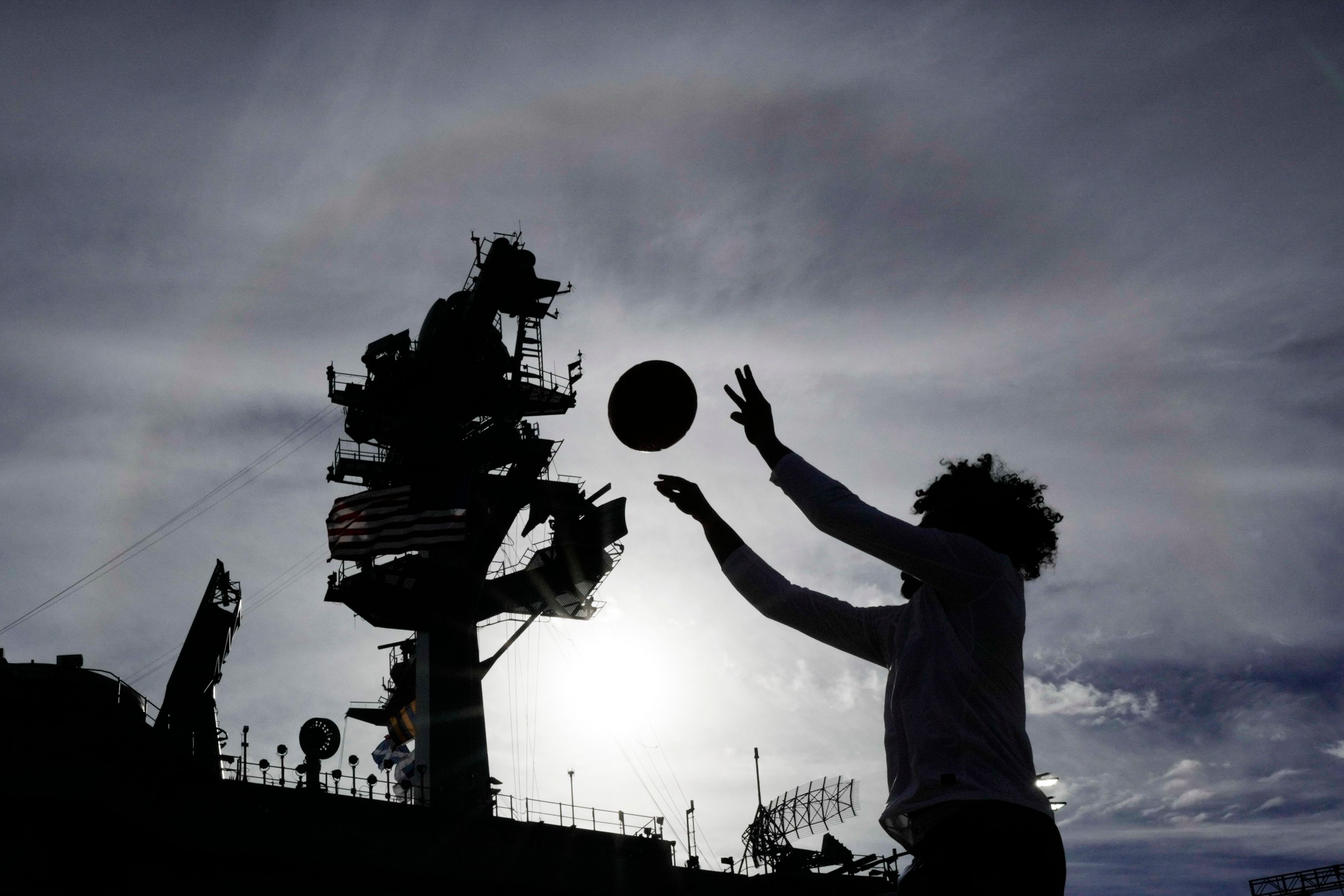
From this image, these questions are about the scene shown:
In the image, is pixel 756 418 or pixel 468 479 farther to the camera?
pixel 468 479

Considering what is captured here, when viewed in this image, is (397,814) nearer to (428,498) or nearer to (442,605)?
(442,605)

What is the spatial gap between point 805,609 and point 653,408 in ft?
6.43

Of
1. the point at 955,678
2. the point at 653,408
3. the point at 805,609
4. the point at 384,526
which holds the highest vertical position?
the point at 384,526

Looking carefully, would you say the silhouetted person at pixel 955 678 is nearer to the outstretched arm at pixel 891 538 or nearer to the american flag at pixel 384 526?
the outstretched arm at pixel 891 538

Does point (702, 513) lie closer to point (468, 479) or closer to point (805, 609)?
point (805, 609)

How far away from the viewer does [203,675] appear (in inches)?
1266

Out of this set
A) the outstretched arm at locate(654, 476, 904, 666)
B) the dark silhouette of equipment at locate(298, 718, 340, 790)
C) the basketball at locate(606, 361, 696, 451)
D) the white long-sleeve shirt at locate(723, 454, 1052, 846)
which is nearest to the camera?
the white long-sleeve shirt at locate(723, 454, 1052, 846)

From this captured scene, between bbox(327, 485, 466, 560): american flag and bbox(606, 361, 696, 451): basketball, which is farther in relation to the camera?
bbox(327, 485, 466, 560): american flag

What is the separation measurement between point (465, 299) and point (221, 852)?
22020 mm

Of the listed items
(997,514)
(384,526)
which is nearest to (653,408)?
(997,514)

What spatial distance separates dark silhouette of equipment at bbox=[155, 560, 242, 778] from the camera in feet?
98.1

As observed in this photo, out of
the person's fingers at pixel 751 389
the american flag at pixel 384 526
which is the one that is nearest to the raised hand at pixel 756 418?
the person's fingers at pixel 751 389

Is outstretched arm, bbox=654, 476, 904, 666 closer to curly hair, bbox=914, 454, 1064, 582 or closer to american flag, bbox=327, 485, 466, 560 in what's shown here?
curly hair, bbox=914, 454, 1064, 582

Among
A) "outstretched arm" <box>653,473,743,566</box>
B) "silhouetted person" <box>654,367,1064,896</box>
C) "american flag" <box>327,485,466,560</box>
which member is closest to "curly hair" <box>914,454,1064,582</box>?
"silhouetted person" <box>654,367,1064,896</box>
